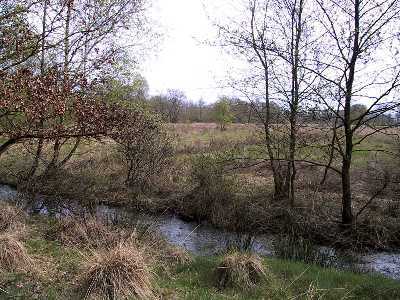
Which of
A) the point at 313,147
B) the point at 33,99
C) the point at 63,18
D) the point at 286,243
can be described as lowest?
the point at 286,243

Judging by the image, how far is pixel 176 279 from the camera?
24.8 ft

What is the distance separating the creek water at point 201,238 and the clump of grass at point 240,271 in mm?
3039

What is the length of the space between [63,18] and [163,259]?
5.56 meters

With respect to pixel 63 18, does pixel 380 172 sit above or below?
below

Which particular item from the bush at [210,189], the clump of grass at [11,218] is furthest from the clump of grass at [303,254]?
the clump of grass at [11,218]

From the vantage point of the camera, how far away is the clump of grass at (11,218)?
29.9 feet

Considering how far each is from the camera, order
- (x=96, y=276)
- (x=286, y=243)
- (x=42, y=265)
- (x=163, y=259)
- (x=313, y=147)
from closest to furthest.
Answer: (x=96, y=276)
(x=42, y=265)
(x=163, y=259)
(x=286, y=243)
(x=313, y=147)

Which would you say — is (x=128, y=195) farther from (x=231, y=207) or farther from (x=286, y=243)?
(x=286, y=243)

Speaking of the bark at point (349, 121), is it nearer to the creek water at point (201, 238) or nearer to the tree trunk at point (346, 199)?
the tree trunk at point (346, 199)

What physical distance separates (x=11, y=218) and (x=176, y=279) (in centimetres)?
423

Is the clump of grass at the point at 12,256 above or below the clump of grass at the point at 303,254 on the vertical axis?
above

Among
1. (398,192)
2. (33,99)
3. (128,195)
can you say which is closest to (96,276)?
(33,99)

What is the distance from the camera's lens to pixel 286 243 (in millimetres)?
11188

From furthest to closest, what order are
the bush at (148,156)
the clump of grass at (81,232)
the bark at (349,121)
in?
the bush at (148,156) < the bark at (349,121) < the clump of grass at (81,232)
